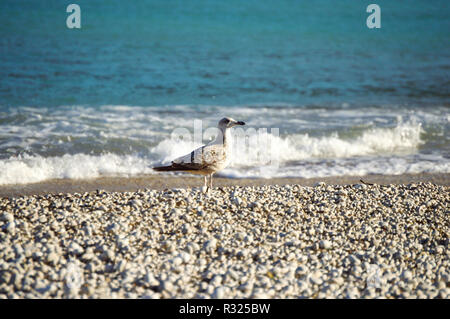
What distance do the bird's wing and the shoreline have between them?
130 centimetres

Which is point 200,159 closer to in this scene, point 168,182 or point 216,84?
point 168,182

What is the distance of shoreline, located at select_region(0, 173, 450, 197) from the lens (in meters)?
7.95

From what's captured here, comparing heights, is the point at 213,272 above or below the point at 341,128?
below

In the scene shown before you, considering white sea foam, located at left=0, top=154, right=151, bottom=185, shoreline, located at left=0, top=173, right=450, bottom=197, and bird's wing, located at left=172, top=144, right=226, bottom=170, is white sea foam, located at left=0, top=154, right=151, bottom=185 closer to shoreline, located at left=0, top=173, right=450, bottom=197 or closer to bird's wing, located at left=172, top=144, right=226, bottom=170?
shoreline, located at left=0, top=173, right=450, bottom=197

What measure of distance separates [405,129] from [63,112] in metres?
8.32

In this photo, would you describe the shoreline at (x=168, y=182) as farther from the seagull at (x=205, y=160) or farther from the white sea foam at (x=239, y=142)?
the seagull at (x=205, y=160)

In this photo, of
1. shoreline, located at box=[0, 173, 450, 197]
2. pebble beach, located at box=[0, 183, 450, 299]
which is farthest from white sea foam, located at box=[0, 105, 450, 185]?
pebble beach, located at box=[0, 183, 450, 299]

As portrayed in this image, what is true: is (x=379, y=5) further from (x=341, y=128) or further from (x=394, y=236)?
(x=394, y=236)

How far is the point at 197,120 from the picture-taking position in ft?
41.9

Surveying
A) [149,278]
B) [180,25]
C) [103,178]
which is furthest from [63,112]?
[180,25]

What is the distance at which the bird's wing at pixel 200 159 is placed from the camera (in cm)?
665

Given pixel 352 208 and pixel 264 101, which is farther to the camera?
pixel 264 101

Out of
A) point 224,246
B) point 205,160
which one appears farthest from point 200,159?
point 224,246

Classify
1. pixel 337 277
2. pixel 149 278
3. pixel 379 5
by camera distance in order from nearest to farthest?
1. pixel 149 278
2. pixel 337 277
3. pixel 379 5
